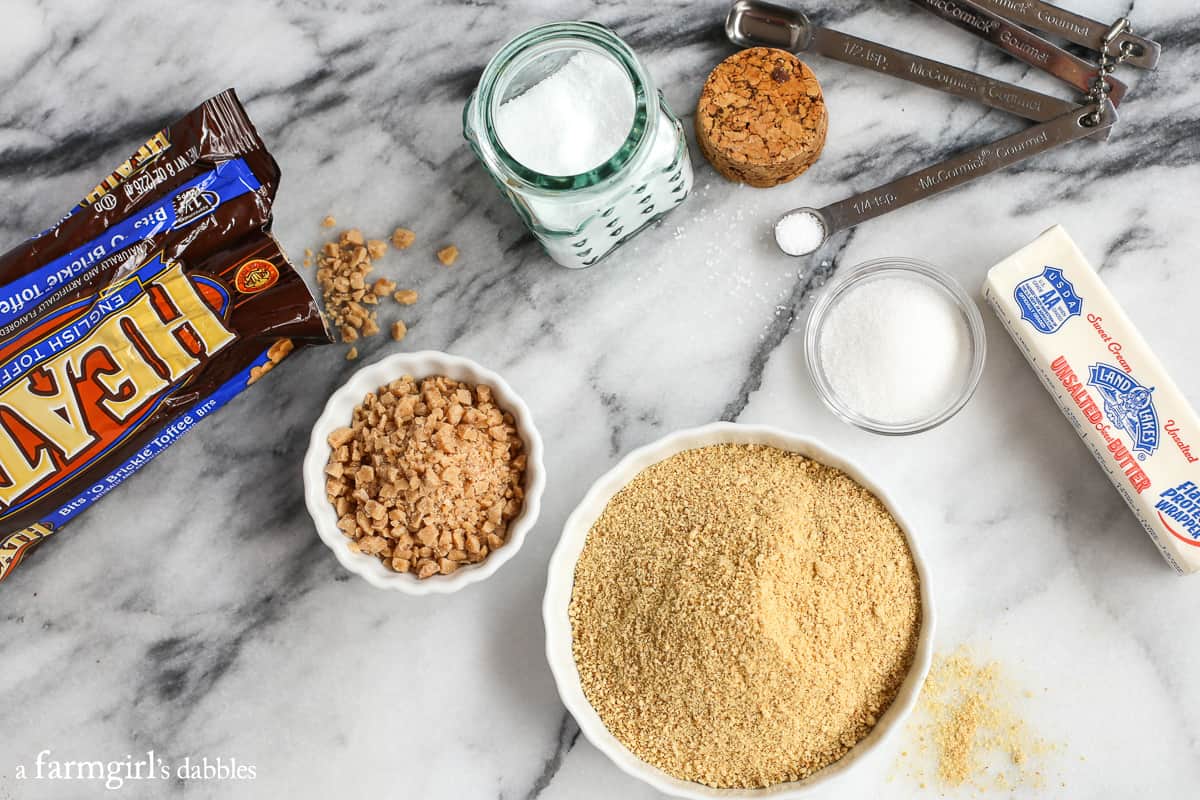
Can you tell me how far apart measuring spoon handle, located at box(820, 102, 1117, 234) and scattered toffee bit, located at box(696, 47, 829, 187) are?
0.10 metres

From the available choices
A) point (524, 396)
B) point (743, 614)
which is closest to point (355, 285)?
point (524, 396)

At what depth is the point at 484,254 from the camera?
143 cm

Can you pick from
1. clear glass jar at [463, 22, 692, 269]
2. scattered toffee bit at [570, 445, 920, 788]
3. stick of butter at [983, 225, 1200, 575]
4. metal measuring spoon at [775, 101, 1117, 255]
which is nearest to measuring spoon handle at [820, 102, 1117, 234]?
metal measuring spoon at [775, 101, 1117, 255]

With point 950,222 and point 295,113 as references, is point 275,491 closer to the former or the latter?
point 295,113

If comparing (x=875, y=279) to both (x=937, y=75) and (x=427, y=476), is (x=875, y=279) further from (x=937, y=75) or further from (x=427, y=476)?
(x=427, y=476)

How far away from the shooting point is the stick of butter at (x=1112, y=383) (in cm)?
126

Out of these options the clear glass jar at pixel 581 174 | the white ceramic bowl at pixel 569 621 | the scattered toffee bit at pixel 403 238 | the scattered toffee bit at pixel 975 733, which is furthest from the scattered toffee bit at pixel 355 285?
the scattered toffee bit at pixel 975 733

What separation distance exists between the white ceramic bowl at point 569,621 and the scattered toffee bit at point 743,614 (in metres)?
0.01

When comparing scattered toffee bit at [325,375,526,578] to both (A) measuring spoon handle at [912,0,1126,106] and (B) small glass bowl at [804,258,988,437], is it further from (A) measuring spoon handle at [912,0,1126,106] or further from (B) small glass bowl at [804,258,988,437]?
(A) measuring spoon handle at [912,0,1126,106]

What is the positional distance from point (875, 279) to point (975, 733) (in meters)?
0.65

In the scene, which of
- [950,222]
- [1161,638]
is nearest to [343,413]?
[950,222]

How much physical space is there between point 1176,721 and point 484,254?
1186 mm

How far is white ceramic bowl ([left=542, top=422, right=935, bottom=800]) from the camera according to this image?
1232 mm

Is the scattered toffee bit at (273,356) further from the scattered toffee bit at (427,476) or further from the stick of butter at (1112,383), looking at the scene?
the stick of butter at (1112,383)
